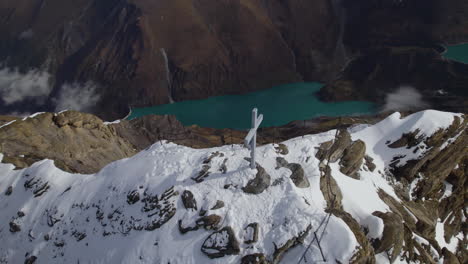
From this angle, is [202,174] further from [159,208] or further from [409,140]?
[409,140]

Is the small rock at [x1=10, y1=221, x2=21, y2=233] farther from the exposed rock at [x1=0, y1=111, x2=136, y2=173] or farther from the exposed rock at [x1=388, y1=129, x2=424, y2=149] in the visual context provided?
the exposed rock at [x1=388, y1=129, x2=424, y2=149]

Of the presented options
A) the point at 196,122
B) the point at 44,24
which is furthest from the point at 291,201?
the point at 44,24

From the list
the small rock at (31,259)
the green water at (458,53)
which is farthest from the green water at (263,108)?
the small rock at (31,259)

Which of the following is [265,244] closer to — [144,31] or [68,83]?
[144,31]

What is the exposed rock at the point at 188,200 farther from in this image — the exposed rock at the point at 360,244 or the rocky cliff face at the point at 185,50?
the rocky cliff face at the point at 185,50

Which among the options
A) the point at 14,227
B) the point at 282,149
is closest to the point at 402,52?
the point at 282,149

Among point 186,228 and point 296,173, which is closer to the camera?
point 186,228

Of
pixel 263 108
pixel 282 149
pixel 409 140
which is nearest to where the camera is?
pixel 282 149
